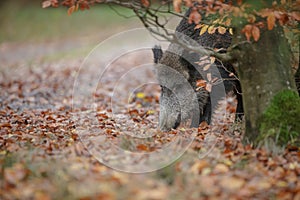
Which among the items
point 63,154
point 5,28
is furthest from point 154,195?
point 5,28

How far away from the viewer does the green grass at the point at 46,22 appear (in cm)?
2341

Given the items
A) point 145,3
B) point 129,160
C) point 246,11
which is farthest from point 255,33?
point 129,160

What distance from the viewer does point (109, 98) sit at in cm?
1018

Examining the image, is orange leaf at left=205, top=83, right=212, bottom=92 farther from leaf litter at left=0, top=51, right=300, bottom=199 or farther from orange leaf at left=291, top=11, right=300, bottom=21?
orange leaf at left=291, top=11, right=300, bottom=21

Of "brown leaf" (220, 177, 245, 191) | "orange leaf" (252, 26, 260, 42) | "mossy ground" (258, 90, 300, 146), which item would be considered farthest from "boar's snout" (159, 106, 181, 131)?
"brown leaf" (220, 177, 245, 191)

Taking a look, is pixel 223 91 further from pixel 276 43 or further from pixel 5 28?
pixel 5 28

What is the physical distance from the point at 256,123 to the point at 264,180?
1035 millimetres

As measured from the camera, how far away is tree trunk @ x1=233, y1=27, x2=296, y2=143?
459 centimetres

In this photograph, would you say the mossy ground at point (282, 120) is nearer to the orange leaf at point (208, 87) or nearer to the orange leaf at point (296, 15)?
the orange leaf at point (296, 15)

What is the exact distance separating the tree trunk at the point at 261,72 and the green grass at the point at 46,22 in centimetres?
1857

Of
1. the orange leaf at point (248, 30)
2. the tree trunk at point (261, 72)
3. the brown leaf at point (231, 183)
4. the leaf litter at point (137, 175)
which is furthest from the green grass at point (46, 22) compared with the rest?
the brown leaf at point (231, 183)

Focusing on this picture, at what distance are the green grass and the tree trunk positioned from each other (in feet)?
60.9

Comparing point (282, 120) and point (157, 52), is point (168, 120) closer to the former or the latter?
point (157, 52)

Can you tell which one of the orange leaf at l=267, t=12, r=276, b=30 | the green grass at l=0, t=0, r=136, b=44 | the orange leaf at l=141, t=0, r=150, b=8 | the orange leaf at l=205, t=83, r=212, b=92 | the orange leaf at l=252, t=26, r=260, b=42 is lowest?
the orange leaf at l=205, t=83, r=212, b=92
